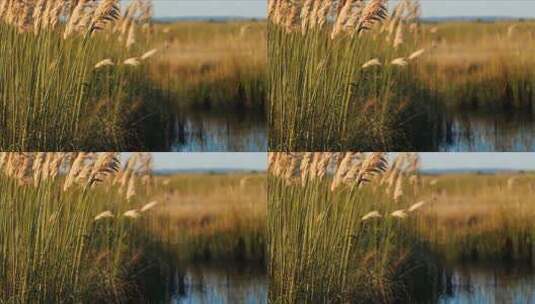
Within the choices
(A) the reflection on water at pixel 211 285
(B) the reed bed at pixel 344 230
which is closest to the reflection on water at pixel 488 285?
(B) the reed bed at pixel 344 230

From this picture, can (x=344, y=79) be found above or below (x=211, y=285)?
above

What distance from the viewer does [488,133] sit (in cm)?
473

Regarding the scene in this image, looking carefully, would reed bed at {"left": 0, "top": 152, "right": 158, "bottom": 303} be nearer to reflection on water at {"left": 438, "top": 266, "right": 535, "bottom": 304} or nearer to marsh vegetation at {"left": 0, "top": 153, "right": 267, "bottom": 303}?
marsh vegetation at {"left": 0, "top": 153, "right": 267, "bottom": 303}

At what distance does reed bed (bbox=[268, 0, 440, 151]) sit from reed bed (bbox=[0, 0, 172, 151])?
0.63 metres

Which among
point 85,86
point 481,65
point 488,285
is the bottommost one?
point 488,285

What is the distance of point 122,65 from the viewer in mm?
4754

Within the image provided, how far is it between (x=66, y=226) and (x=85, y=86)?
0.69m

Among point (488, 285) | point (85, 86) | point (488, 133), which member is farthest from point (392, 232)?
point (85, 86)

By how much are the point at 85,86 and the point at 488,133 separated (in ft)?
6.49

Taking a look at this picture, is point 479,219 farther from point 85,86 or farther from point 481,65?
point 85,86

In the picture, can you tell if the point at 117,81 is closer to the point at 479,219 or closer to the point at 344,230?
the point at 344,230

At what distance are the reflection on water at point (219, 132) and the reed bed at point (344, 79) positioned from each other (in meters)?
0.09

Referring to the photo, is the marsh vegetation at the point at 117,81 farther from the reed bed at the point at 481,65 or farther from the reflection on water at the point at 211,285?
the reed bed at the point at 481,65

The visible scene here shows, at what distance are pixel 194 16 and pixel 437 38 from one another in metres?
1.19
